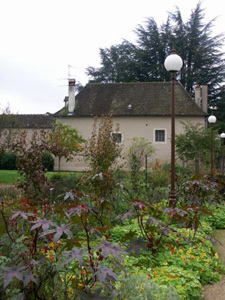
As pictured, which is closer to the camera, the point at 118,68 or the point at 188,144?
the point at 188,144

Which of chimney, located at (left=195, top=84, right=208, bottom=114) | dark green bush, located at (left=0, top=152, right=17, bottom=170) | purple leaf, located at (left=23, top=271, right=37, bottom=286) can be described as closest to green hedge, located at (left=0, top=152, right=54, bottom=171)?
dark green bush, located at (left=0, top=152, right=17, bottom=170)

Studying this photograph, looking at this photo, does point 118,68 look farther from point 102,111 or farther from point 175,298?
point 175,298

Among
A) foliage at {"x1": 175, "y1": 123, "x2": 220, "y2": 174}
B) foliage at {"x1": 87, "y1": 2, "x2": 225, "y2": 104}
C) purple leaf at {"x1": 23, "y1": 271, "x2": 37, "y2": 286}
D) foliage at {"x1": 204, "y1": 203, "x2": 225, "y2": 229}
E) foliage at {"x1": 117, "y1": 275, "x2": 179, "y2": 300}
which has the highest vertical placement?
foliage at {"x1": 87, "y1": 2, "x2": 225, "y2": 104}

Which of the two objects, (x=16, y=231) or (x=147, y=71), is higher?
(x=147, y=71)

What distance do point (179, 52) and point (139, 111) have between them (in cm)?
1107

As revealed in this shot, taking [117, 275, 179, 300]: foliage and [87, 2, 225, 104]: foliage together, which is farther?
[87, 2, 225, 104]: foliage

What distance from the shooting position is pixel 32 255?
2.52 m

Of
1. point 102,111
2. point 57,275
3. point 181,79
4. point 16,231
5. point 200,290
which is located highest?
point 181,79

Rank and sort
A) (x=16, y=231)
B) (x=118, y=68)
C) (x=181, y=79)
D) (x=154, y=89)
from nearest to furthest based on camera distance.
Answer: (x=16, y=231) < (x=154, y=89) < (x=181, y=79) < (x=118, y=68)

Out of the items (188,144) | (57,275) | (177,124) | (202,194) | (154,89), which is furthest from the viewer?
(154,89)

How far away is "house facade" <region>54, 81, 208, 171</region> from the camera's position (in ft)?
77.9

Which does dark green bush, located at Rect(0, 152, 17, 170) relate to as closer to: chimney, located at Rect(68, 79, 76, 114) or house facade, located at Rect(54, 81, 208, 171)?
house facade, located at Rect(54, 81, 208, 171)

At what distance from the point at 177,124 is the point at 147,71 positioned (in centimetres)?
1141

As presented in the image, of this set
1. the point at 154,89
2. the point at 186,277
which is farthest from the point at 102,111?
the point at 186,277
